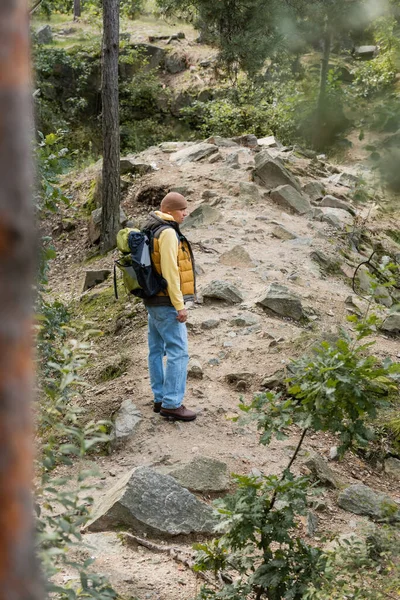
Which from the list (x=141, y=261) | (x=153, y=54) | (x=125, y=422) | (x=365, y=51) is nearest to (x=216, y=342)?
(x=125, y=422)

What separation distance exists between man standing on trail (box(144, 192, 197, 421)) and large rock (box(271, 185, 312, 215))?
688 cm

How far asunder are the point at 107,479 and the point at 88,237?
8322 mm

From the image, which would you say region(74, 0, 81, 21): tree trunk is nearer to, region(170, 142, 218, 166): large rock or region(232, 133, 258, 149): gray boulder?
region(232, 133, 258, 149): gray boulder

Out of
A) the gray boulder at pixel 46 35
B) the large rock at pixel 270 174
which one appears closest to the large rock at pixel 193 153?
the large rock at pixel 270 174

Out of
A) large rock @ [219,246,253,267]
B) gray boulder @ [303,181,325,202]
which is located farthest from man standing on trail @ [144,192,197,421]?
gray boulder @ [303,181,325,202]

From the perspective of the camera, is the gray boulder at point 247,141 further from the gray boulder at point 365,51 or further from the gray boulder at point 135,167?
the gray boulder at point 365,51

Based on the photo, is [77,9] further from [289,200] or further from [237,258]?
[237,258]

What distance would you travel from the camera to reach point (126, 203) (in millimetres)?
13781

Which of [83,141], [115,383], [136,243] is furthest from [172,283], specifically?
[83,141]

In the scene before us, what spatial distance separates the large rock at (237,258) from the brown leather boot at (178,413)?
3.95 metres

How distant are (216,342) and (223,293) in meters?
1.01

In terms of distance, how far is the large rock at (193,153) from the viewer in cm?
1471

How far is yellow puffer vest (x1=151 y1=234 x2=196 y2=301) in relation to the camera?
5.79 m

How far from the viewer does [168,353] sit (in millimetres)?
5996
